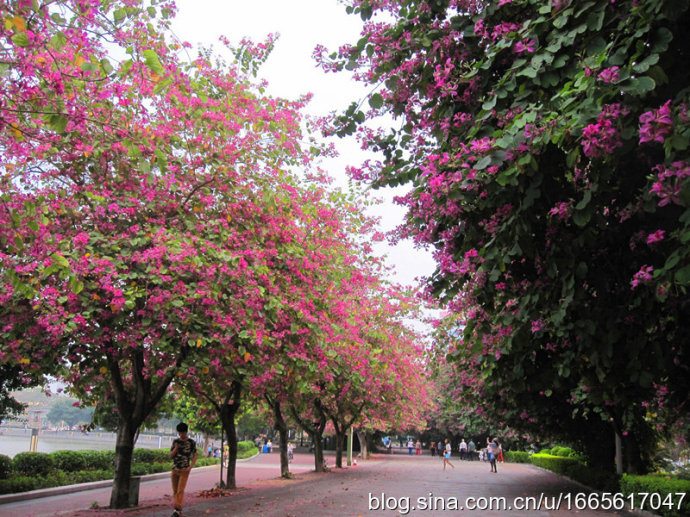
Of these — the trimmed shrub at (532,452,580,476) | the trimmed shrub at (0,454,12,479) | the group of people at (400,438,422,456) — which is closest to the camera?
the trimmed shrub at (0,454,12,479)

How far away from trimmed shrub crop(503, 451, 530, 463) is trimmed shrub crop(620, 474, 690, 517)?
33279 mm

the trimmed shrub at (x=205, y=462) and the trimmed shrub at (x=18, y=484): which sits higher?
the trimmed shrub at (x=18, y=484)

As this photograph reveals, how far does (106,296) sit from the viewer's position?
9117 mm

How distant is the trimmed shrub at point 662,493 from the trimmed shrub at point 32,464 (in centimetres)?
1611

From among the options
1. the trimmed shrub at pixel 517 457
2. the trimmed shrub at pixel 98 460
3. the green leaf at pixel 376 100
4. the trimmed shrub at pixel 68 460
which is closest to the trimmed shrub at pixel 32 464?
the trimmed shrub at pixel 68 460

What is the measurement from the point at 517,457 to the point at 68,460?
3545cm

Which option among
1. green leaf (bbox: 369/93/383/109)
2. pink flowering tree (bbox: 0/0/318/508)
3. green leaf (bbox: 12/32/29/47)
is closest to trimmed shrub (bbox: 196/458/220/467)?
pink flowering tree (bbox: 0/0/318/508)

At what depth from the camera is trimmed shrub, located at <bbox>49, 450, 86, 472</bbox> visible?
18.1 metres

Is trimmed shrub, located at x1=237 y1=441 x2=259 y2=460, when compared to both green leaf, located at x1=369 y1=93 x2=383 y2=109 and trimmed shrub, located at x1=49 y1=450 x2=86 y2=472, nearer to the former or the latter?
trimmed shrub, located at x1=49 y1=450 x2=86 y2=472

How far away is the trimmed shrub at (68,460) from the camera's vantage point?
18.1 m

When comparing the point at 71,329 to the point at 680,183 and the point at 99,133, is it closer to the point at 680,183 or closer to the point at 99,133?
→ the point at 99,133

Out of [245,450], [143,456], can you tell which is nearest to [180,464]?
[143,456]

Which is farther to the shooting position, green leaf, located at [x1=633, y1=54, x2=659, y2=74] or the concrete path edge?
the concrete path edge

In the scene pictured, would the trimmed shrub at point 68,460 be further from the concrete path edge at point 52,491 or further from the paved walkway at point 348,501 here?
the paved walkway at point 348,501
